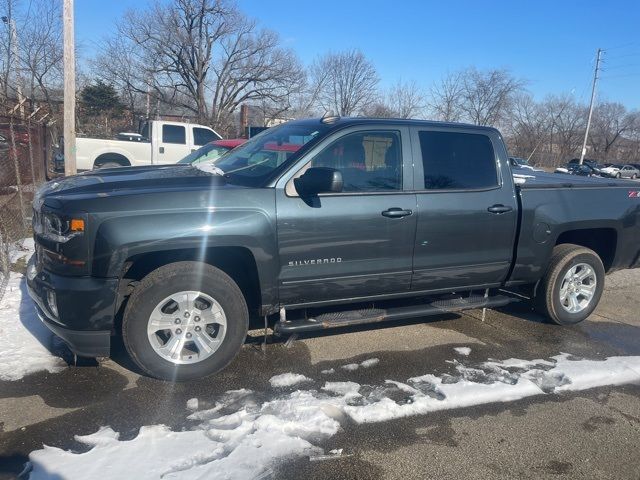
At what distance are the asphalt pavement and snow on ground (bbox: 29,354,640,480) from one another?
3.5 inches

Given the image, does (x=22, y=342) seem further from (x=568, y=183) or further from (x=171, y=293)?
(x=568, y=183)

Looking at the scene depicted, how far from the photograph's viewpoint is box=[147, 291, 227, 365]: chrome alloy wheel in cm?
356

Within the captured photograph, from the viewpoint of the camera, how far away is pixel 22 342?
4090mm

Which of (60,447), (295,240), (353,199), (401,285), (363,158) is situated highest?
(363,158)

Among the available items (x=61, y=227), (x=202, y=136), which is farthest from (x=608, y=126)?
(x=61, y=227)

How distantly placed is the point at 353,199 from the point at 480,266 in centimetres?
144

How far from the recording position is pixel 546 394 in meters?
3.73

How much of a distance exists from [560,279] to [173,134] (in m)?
12.9

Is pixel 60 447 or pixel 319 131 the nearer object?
pixel 60 447

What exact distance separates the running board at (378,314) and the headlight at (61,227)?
1571 mm

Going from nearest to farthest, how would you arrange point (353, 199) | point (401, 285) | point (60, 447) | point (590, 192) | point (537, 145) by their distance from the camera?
1. point (60, 447)
2. point (353, 199)
3. point (401, 285)
4. point (590, 192)
5. point (537, 145)

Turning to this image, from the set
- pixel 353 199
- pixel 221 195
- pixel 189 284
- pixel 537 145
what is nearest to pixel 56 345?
A: pixel 189 284

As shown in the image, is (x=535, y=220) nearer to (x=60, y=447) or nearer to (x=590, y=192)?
(x=590, y=192)

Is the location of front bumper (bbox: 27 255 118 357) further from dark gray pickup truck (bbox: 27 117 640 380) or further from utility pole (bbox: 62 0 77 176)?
utility pole (bbox: 62 0 77 176)
